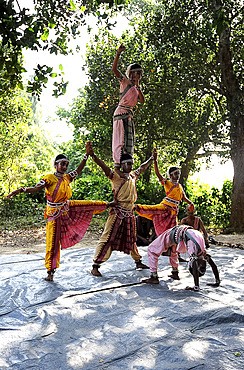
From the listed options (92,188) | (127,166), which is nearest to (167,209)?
(127,166)

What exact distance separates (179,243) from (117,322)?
4.88ft

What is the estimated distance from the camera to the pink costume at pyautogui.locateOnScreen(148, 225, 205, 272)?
405 centimetres

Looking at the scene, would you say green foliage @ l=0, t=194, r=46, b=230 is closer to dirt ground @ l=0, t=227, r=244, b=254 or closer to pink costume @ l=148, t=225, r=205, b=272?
dirt ground @ l=0, t=227, r=244, b=254

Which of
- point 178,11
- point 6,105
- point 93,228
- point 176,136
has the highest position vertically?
point 178,11

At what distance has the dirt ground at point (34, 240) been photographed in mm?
8227

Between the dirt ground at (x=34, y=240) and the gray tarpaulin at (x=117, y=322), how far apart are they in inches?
120

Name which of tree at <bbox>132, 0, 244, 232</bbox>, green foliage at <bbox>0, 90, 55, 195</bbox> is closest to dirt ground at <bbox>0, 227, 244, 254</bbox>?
tree at <bbox>132, 0, 244, 232</bbox>

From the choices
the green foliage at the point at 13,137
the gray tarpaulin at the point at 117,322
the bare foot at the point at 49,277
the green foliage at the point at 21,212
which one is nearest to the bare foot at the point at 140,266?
the gray tarpaulin at the point at 117,322

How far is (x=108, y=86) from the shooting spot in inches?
418

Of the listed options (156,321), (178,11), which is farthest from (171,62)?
(156,321)

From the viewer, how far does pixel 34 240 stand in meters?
9.80

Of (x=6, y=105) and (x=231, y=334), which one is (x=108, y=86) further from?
(x=231, y=334)

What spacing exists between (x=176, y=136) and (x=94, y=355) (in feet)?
33.2

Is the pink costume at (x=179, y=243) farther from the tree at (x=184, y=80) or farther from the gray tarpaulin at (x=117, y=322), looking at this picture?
the tree at (x=184, y=80)
